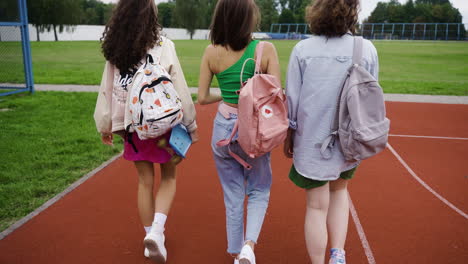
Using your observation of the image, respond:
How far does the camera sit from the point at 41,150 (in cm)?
600

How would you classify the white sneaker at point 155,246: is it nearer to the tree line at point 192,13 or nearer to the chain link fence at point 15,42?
the chain link fence at point 15,42

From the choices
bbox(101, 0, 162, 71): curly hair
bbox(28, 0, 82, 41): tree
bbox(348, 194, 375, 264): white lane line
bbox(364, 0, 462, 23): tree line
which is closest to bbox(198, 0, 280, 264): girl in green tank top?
bbox(101, 0, 162, 71): curly hair

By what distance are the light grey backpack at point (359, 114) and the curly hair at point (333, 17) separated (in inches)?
4.3

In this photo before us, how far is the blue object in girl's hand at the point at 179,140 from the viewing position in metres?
2.72

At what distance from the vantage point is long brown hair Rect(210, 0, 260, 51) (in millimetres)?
2455

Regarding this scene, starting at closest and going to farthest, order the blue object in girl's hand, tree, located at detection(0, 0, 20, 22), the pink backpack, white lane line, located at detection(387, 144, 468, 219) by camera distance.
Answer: the pink backpack
the blue object in girl's hand
white lane line, located at detection(387, 144, 468, 219)
tree, located at detection(0, 0, 20, 22)

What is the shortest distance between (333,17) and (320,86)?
1.27ft

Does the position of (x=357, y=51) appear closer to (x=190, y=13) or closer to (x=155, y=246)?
(x=155, y=246)

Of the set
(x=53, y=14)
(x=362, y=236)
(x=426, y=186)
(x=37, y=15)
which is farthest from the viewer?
(x=53, y=14)

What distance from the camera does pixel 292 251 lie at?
3.28 meters

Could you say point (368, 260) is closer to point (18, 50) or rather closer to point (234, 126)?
point (234, 126)

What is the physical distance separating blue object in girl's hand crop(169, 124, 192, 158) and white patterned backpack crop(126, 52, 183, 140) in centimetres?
9

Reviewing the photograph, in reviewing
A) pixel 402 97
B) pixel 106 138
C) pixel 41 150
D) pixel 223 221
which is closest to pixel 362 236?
pixel 223 221

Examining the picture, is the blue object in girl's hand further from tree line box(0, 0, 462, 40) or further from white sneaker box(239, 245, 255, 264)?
tree line box(0, 0, 462, 40)
